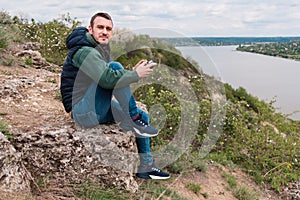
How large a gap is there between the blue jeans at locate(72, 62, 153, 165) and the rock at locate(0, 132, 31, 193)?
0.68 meters

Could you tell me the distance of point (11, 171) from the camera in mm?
3006

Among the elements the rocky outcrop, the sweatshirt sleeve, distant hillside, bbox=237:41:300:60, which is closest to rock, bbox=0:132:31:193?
the rocky outcrop

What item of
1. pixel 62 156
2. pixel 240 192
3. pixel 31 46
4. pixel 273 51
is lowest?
pixel 240 192

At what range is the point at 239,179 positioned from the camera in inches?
259

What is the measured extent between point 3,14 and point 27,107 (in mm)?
8469

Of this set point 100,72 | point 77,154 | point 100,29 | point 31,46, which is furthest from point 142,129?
point 31,46

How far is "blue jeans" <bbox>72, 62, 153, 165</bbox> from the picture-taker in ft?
11.1

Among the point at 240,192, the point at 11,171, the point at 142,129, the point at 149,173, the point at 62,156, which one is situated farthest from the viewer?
the point at 240,192

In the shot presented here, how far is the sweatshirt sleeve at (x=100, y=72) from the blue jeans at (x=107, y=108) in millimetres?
133

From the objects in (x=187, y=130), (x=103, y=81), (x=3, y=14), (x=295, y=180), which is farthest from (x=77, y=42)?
(x=3, y=14)

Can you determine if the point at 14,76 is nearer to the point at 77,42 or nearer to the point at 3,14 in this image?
the point at 77,42

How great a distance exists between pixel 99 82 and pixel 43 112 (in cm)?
132

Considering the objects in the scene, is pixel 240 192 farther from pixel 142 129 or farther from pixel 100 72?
pixel 100 72

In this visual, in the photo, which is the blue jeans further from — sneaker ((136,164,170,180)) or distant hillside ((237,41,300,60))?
distant hillside ((237,41,300,60))
